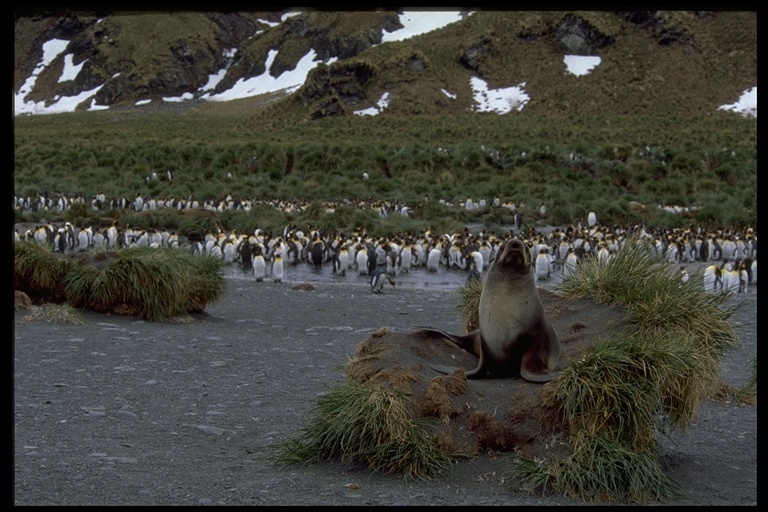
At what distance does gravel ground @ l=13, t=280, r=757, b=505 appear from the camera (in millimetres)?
3783

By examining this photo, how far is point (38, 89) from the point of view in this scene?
10438cm

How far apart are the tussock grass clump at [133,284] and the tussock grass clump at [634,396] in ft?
17.8

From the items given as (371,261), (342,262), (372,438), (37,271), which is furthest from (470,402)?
(342,262)

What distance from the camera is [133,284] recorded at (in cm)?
880

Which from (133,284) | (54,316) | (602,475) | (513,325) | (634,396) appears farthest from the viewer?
(133,284)

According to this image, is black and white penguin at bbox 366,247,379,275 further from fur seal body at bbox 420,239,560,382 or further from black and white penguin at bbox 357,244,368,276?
fur seal body at bbox 420,239,560,382

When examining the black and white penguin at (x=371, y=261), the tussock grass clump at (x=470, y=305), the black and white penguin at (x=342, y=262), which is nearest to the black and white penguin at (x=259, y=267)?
the black and white penguin at (x=342, y=262)

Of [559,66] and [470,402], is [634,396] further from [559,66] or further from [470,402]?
[559,66]

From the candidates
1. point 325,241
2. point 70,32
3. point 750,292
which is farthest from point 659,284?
A: point 70,32

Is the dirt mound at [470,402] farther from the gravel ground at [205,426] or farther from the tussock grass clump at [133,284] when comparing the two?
the tussock grass clump at [133,284]

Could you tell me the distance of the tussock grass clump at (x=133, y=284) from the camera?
8844 millimetres

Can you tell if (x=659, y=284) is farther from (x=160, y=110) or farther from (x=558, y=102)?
(x=160, y=110)

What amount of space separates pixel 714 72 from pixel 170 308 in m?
56.4

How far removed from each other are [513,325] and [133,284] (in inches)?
208
